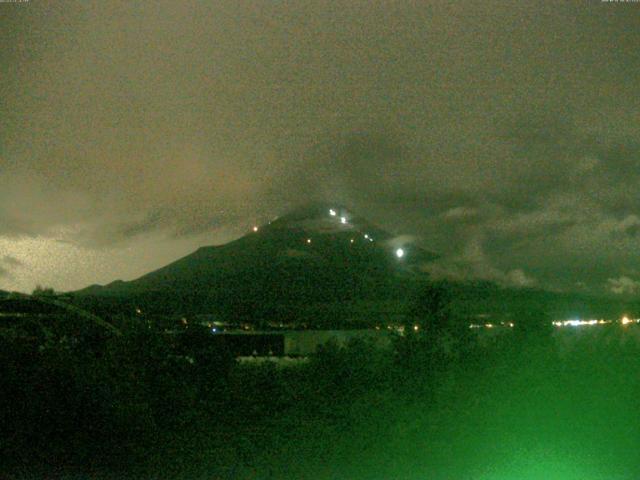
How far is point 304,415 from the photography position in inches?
420

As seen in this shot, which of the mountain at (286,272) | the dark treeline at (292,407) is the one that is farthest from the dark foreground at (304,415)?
the mountain at (286,272)

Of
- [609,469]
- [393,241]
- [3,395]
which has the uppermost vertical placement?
[393,241]

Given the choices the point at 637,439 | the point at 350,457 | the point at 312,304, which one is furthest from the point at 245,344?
the point at 637,439

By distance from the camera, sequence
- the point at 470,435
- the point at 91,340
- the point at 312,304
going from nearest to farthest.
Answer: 1. the point at 470,435
2. the point at 91,340
3. the point at 312,304

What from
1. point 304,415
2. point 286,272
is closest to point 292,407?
point 304,415

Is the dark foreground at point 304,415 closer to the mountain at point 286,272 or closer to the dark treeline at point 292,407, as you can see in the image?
the dark treeline at point 292,407

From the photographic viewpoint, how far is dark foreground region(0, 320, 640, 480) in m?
9.04

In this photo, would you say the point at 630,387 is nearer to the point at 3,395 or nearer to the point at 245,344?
the point at 245,344

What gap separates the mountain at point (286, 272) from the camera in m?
16.4

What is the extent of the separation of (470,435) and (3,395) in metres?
5.32

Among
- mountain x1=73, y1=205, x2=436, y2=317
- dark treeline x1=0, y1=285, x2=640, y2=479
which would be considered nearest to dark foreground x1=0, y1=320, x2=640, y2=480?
dark treeline x1=0, y1=285, x2=640, y2=479

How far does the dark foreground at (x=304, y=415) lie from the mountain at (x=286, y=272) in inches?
154

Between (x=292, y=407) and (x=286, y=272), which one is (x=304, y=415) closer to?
(x=292, y=407)

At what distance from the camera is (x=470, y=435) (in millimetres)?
10422
